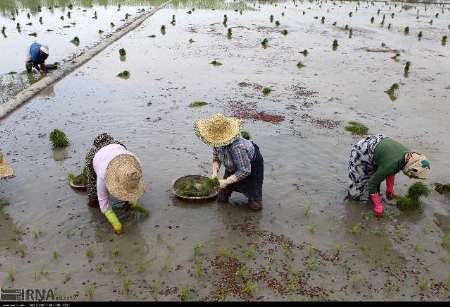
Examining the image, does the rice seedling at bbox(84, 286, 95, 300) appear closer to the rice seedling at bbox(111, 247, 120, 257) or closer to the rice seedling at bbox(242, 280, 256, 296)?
the rice seedling at bbox(111, 247, 120, 257)

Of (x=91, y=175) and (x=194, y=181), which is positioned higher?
(x=91, y=175)

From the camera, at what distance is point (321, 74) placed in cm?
1260

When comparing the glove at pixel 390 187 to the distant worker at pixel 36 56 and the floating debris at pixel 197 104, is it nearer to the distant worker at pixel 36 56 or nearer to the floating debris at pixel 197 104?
the floating debris at pixel 197 104

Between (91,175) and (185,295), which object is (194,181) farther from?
(185,295)

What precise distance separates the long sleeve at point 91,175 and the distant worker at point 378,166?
3388 millimetres

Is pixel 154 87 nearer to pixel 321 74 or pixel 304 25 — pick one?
pixel 321 74

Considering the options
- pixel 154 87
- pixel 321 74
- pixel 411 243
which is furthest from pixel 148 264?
pixel 321 74

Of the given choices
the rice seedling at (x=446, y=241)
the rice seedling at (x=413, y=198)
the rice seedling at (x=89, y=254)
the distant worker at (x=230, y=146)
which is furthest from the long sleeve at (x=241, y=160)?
the rice seedling at (x=446, y=241)

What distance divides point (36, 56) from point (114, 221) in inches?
323

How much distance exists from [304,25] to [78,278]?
20154 mm

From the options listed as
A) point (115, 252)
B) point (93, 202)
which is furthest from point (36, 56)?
point (115, 252)

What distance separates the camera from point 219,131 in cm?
493

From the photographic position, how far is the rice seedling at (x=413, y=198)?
5586 millimetres

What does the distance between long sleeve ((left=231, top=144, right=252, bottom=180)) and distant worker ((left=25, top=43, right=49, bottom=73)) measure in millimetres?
8527
